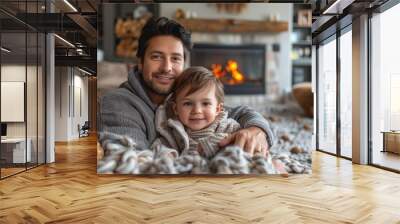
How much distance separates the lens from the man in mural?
5689mm

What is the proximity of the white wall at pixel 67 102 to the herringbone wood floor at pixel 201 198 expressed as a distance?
7.30m

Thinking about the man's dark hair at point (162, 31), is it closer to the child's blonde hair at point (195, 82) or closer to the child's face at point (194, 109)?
the child's blonde hair at point (195, 82)

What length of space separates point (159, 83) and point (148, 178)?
138 cm

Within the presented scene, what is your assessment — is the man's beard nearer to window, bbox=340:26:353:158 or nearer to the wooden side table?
the wooden side table

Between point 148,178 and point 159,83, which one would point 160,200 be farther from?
point 159,83

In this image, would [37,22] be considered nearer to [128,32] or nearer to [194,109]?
[128,32]

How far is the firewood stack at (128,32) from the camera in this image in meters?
5.85

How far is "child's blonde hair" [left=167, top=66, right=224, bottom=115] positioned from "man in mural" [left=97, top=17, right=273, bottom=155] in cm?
9

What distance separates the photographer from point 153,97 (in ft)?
18.9

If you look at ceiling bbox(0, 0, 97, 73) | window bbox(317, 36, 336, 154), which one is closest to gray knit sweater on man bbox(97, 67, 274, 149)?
ceiling bbox(0, 0, 97, 73)

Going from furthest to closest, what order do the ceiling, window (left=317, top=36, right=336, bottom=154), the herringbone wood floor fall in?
window (left=317, top=36, right=336, bottom=154) → the ceiling → the herringbone wood floor

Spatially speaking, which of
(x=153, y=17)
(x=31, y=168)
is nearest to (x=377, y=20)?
(x=153, y=17)

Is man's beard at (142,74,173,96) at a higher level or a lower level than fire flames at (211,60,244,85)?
lower

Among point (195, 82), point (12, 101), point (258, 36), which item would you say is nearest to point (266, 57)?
point (258, 36)
